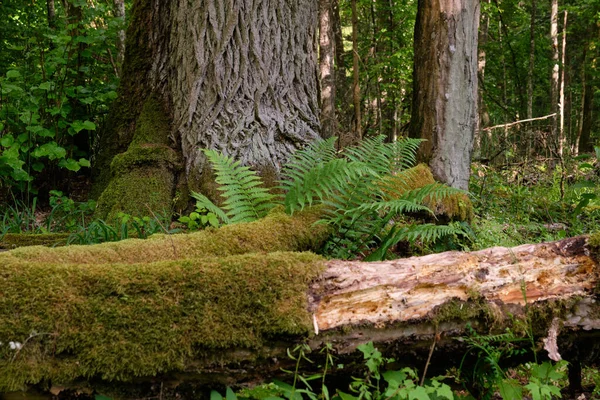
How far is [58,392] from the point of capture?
75.5 inches

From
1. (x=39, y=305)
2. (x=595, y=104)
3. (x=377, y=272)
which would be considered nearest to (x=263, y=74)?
(x=377, y=272)

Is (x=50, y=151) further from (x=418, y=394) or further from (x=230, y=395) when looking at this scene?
(x=418, y=394)

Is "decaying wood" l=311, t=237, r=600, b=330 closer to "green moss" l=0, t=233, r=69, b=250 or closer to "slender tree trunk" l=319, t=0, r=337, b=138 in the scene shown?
"green moss" l=0, t=233, r=69, b=250

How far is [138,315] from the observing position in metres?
2.04

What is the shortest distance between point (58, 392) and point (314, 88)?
371 cm

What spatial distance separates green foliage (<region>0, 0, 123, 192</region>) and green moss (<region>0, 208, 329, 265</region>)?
9.65 ft

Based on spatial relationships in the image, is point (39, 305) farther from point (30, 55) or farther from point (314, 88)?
point (30, 55)

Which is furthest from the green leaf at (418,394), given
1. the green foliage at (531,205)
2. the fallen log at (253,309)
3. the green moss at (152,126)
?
the green moss at (152,126)

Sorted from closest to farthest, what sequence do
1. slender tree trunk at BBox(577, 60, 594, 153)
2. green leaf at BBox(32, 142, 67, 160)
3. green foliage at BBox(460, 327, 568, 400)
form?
green foliage at BBox(460, 327, 568, 400) → green leaf at BBox(32, 142, 67, 160) → slender tree trunk at BBox(577, 60, 594, 153)

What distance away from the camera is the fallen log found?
6.42ft

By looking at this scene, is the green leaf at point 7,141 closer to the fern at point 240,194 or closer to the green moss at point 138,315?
the fern at point 240,194

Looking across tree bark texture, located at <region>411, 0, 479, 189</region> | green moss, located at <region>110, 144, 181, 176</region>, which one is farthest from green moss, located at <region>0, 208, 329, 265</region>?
tree bark texture, located at <region>411, 0, 479, 189</region>

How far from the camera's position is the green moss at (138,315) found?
6.35 ft

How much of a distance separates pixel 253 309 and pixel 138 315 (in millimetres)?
468
